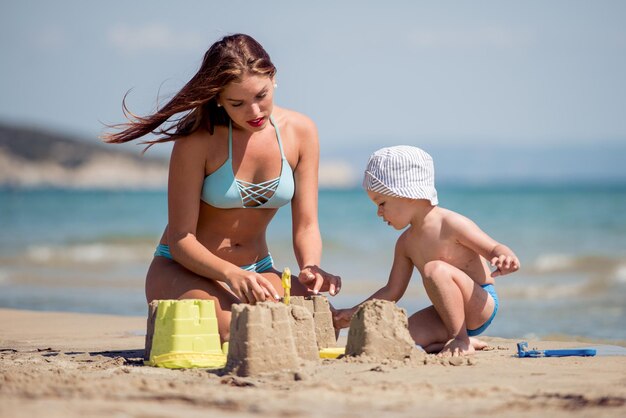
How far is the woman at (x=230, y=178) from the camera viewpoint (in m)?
4.43

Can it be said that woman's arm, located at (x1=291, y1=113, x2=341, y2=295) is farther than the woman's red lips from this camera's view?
Yes

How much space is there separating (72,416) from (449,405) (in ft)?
3.92

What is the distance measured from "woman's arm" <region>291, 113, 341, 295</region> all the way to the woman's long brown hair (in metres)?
0.45

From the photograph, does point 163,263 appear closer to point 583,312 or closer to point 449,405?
point 449,405

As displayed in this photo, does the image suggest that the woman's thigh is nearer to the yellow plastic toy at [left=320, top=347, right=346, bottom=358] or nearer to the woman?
the woman

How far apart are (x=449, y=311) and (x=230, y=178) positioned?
1.26 meters

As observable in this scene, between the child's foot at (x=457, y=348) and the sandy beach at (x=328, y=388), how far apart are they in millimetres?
65

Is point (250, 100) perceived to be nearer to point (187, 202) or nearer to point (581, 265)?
point (187, 202)

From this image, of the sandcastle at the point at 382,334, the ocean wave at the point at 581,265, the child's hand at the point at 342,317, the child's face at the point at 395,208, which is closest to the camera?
the sandcastle at the point at 382,334

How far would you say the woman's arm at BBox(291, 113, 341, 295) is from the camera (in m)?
4.76

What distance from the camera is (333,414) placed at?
9.42 ft

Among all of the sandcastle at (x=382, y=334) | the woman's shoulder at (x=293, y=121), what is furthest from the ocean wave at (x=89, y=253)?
the sandcastle at (x=382, y=334)

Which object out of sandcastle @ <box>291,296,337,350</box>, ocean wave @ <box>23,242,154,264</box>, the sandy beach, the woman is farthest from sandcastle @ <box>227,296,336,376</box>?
ocean wave @ <box>23,242,154,264</box>

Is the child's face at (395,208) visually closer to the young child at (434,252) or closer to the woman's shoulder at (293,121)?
the young child at (434,252)
